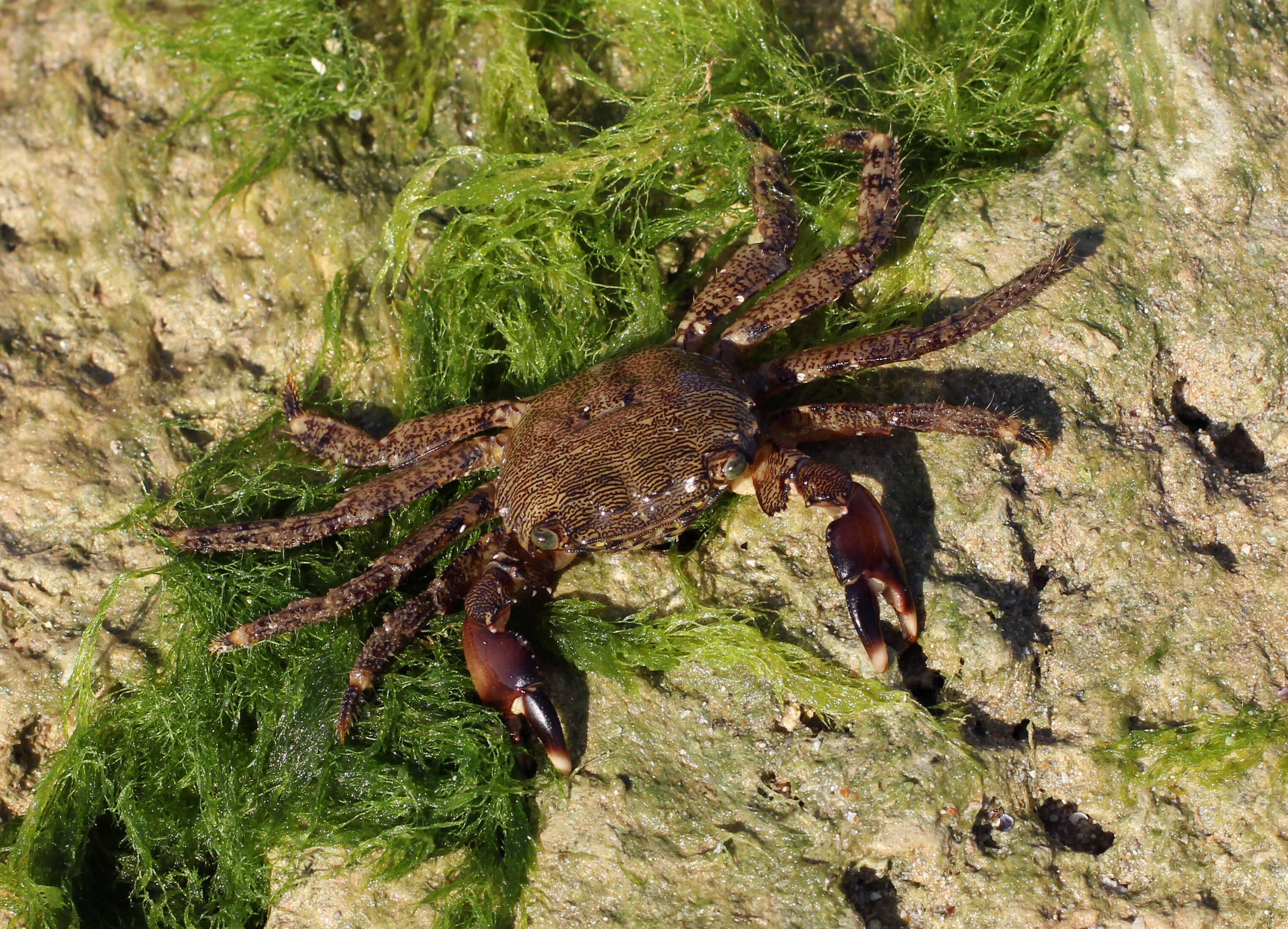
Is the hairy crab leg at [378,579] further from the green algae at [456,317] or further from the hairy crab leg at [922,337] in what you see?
the hairy crab leg at [922,337]

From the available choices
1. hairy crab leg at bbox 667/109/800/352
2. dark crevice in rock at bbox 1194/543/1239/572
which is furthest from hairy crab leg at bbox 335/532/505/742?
dark crevice in rock at bbox 1194/543/1239/572

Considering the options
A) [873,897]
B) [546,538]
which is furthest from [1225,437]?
[546,538]

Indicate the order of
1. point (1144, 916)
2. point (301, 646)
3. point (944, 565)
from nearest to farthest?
point (1144, 916) < point (944, 565) < point (301, 646)

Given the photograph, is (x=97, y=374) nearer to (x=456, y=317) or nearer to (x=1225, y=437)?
(x=456, y=317)

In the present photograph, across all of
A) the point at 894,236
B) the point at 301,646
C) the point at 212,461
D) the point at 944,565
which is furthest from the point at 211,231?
the point at 944,565

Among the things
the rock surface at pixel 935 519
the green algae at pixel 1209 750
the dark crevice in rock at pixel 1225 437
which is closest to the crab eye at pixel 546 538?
the rock surface at pixel 935 519

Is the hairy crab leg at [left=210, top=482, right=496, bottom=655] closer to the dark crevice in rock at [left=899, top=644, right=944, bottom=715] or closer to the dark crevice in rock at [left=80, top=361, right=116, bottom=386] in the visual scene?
the dark crevice in rock at [left=80, top=361, right=116, bottom=386]

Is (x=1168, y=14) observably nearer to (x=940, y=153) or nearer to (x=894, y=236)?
(x=940, y=153)
